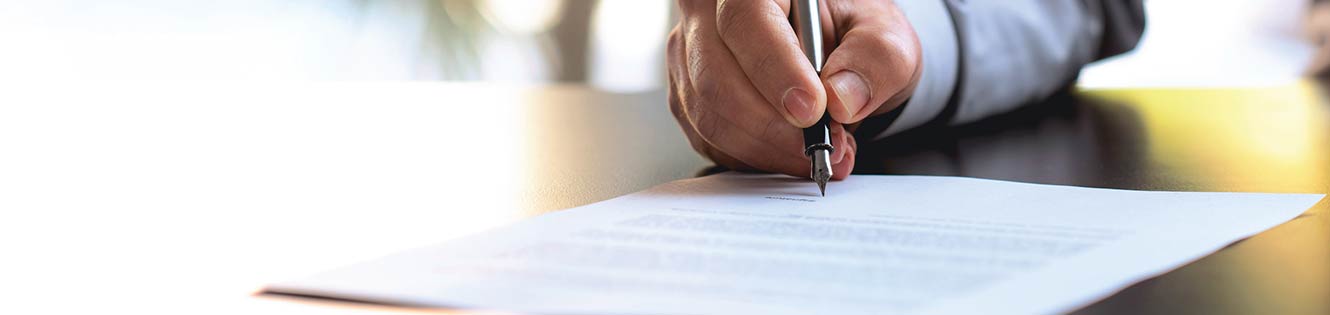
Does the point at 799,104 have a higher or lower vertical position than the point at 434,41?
lower

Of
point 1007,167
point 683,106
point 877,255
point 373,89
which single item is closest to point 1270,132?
point 1007,167

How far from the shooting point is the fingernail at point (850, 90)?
1.75ft

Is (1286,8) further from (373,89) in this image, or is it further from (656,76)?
(373,89)

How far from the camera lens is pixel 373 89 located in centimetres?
139

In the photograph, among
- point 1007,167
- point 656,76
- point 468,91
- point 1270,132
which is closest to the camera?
point 1007,167

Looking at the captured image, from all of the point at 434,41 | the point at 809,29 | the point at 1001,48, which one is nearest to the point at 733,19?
the point at 809,29

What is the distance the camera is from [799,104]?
52 cm

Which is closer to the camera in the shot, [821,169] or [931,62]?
[821,169]

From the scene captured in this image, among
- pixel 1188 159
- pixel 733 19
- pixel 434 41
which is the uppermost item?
pixel 434 41

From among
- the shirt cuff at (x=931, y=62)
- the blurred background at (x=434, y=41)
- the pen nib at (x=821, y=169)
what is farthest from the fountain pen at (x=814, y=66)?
the blurred background at (x=434, y=41)

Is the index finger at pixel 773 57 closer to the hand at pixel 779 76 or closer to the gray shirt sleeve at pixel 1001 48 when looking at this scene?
the hand at pixel 779 76

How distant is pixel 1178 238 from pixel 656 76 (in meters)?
2.69

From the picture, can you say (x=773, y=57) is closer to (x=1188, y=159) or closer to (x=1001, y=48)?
(x=1188, y=159)

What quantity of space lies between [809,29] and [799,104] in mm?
55
